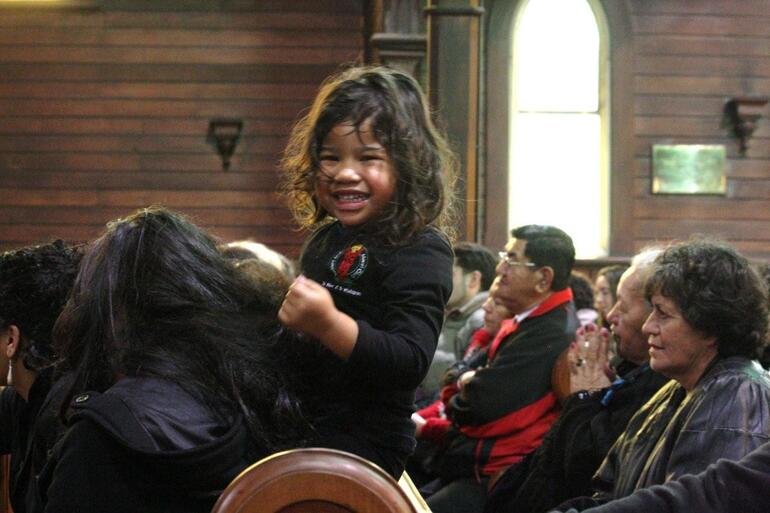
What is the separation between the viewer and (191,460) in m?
1.77

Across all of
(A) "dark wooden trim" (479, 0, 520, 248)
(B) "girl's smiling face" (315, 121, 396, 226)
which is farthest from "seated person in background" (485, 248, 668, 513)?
(A) "dark wooden trim" (479, 0, 520, 248)

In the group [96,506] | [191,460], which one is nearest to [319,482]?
[191,460]

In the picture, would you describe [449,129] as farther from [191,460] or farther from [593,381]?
[191,460]

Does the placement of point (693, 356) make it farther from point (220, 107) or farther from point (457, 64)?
point (220, 107)

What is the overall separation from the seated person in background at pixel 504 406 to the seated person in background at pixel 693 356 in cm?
106

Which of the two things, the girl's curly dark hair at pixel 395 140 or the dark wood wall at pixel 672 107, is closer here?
the girl's curly dark hair at pixel 395 140

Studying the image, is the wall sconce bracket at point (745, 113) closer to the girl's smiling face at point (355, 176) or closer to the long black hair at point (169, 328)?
the girl's smiling face at point (355, 176)

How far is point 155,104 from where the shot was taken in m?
8.48

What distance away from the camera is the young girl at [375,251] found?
6.56ft

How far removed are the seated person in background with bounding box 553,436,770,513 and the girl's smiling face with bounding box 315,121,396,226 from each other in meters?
0.68

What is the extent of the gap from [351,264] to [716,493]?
710 mm

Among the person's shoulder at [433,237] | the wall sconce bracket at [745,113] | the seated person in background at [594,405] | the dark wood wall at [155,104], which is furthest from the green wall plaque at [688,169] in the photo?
the person's shoulder at [433,237]

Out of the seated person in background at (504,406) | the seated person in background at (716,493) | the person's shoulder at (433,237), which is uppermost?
the person's shoulder at (433,237)

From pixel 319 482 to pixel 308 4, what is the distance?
279 inches
